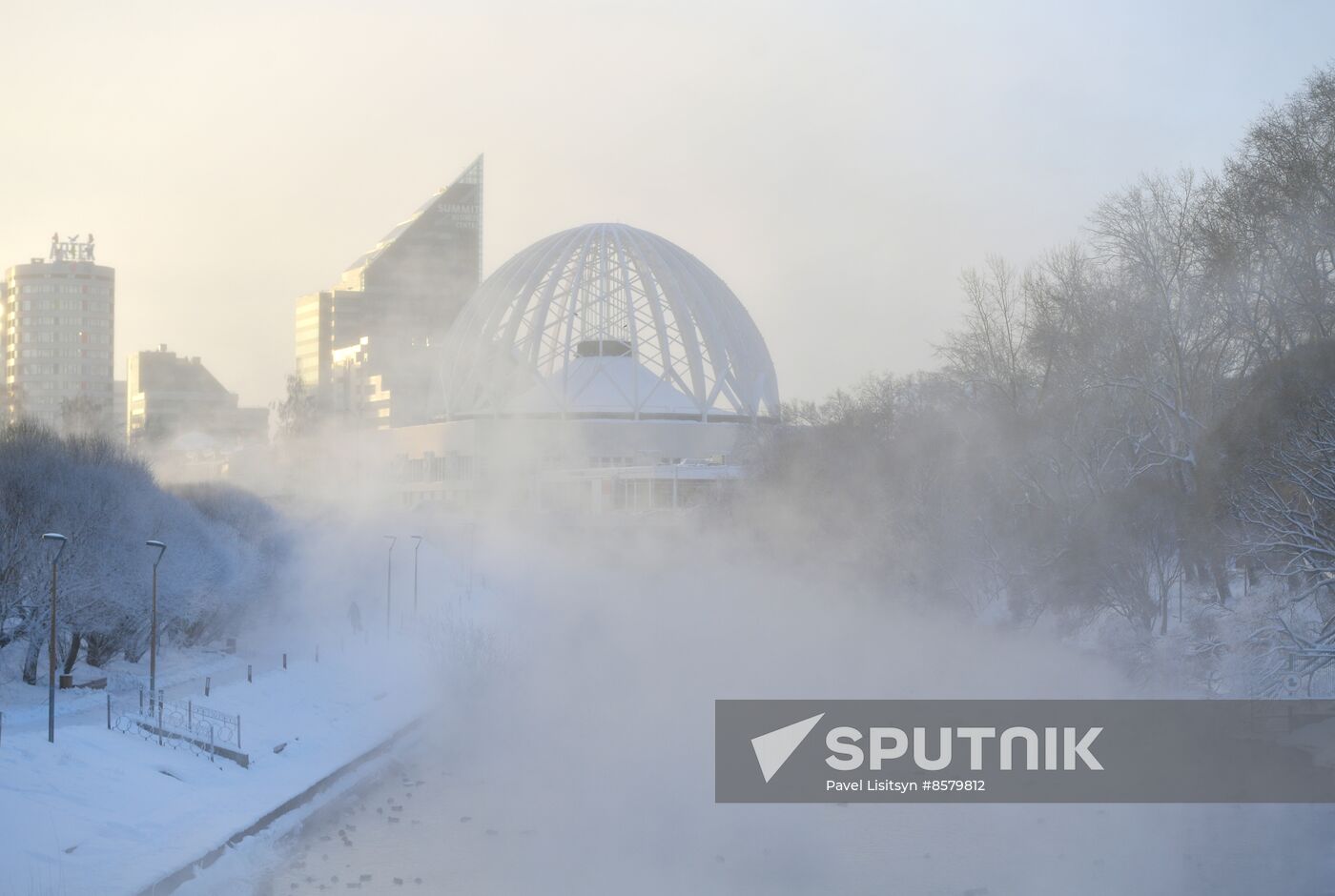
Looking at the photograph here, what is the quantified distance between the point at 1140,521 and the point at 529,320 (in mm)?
62068

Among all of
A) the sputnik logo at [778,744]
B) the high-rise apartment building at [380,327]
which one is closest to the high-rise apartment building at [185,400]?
the high-rise apartment building at [380,327]

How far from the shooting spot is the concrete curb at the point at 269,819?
16.8m

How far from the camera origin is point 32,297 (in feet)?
405

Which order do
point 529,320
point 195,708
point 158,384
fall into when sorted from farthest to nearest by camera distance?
point 158,384 → point 529,320 → point 195,708

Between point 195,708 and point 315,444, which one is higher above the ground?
point 315,444

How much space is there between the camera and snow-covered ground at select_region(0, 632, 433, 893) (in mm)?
16875

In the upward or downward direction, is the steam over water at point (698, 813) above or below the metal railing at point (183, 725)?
below

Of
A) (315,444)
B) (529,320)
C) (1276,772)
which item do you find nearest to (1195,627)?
(1276,772)

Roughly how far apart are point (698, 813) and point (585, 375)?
67972 mm

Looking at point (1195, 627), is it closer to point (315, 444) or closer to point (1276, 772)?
point (1276, 772)

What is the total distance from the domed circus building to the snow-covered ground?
48639 millimetres

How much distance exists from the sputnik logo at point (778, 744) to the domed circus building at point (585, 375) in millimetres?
57182

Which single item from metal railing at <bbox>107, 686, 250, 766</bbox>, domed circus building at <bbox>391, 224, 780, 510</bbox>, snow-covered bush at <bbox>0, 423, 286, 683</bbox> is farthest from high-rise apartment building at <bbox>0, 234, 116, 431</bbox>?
metal railing at <bbox>107, 686, 250, 766</bbox>

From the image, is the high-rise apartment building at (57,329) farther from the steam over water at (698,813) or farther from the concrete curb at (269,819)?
the concrete curb at (269,819)
